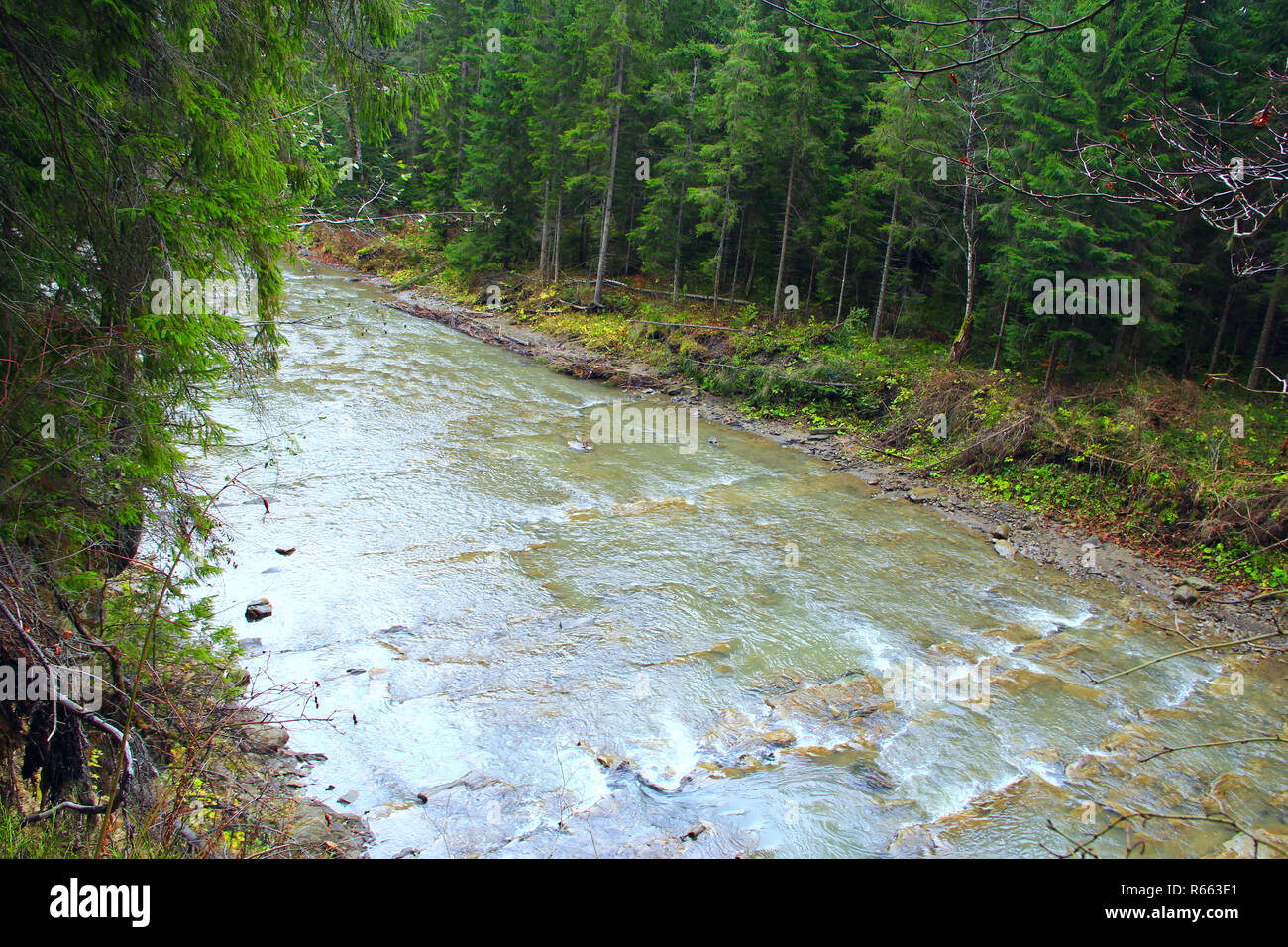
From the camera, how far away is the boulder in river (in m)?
8.96

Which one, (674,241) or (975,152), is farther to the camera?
(674,241)

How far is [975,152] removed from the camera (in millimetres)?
18203

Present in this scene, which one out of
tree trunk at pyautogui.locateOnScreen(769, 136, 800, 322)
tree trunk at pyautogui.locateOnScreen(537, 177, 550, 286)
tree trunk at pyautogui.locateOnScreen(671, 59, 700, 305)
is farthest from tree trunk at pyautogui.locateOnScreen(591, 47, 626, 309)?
tree trunk at pyautogui.locateOnScreen(769, 136, 800, 322)

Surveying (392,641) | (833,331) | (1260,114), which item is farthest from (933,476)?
(1260,114)

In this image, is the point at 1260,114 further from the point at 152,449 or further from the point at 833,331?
the point at 833,331

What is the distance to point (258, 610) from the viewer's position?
29.7 ft

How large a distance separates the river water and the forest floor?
1372 millimetres

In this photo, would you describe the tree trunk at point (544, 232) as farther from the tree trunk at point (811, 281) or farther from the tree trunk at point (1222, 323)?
the tree trunk at point (1222, 323)

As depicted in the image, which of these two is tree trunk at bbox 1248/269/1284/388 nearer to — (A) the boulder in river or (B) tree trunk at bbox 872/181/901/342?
(B) tree trunk at bbox 872/181/901/342

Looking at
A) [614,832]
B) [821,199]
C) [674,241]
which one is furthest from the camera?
[674,241]

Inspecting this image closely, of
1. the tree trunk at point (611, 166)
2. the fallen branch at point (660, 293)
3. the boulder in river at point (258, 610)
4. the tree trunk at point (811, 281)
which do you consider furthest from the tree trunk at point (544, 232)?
the boulder in river at point (258, 610)

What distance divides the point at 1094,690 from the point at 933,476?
7.93 metres

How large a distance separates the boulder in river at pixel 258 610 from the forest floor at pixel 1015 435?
14.7 ft

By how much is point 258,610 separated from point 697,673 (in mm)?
5387
